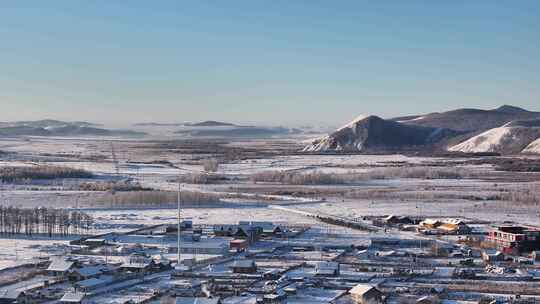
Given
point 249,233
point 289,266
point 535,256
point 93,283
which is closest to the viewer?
point 93,283

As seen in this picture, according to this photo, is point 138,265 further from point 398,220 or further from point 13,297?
point 398,220

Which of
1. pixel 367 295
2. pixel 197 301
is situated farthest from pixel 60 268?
pixel 367 295

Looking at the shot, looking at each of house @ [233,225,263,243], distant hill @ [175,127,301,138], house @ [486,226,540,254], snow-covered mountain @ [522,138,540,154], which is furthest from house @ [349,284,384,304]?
distant hill @ [175,127,301,138]

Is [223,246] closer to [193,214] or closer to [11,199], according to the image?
[193,214]

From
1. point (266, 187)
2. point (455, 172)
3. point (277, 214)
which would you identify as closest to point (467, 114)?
point (455, 172)

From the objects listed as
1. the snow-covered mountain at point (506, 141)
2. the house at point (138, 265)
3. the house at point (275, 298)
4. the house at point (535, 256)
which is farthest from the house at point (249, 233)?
the snow-covered mountain at point (506, 141)

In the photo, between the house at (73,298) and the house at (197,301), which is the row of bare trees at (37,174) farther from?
the house at (197,301)

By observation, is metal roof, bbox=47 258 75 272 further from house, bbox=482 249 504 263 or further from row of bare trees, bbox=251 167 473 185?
row of bare trees, bbox=251 167 473 185
